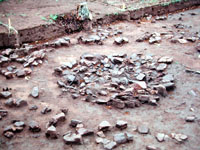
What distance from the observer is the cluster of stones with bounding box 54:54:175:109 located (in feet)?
10.8

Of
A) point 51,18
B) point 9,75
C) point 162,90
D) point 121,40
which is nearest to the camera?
point 162,90

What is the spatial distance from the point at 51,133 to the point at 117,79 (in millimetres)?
1524

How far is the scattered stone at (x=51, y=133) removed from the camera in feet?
8.59

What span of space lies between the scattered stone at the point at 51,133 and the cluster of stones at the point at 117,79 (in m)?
0.82

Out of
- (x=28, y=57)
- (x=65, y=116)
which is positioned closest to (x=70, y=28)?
(x=28, y=57)

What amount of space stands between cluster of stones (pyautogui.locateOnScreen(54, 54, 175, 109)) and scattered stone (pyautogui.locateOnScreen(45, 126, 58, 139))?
32.2 inches

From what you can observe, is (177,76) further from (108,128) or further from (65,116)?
(65,116)

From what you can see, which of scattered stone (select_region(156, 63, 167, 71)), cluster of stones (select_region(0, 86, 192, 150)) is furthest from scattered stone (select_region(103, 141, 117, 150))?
scattered stone (select_region(156, 63, 167, 71))

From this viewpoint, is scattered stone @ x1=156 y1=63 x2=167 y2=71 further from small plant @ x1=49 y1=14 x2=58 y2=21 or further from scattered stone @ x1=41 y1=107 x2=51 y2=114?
small plant @ x1=49 y1=14 x2=58 y2=21

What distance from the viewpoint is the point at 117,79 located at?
148 inches

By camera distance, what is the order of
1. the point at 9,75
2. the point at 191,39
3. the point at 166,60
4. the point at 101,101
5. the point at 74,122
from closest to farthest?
1. the point at 74,122
2. the point at 101,101
3. the point at 9,75
4. the point at 166,60
5. the point at 191,39

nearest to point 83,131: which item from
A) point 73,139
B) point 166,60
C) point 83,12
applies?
point 73,139

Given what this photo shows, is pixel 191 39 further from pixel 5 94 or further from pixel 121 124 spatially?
pixel 5 94

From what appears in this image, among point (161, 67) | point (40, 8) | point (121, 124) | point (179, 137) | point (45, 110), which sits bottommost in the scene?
point (179, 137)
